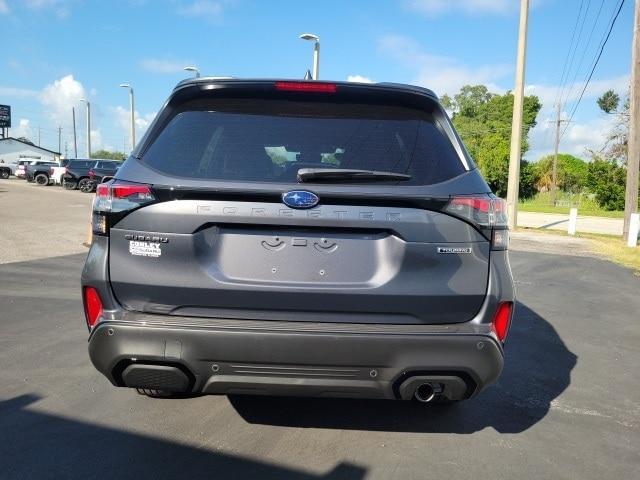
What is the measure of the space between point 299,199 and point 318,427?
158 cm

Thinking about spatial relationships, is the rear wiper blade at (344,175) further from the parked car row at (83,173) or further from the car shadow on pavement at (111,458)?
the parked car row at (83,173)

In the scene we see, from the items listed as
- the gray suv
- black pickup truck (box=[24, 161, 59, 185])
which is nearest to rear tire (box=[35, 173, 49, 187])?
black pickup truck (box=[24, 161, 59, 185])

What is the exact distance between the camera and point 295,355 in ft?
8.32

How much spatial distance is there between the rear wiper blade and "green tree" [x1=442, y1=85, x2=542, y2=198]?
40669mm

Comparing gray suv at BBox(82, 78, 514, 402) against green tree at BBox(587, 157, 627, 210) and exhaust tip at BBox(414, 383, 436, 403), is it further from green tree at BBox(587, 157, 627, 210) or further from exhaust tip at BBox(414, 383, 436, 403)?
green tree at BBox(587, 157, 627, 210)

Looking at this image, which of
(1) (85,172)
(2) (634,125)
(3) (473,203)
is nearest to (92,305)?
(3) (473,203)

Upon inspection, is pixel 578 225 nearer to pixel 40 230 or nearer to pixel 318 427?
pixel 40 230

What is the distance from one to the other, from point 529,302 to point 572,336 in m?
1.60

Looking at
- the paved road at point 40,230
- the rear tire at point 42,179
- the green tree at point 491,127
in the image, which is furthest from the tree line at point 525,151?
the rear tire at point 42,179

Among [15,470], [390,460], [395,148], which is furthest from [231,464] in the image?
[395,148]

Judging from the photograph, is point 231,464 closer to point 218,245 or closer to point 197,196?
point 218,245

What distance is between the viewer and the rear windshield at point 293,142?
2701 mm

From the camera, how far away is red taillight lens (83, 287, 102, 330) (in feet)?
8.74

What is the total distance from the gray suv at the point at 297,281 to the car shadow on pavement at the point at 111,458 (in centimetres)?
49
